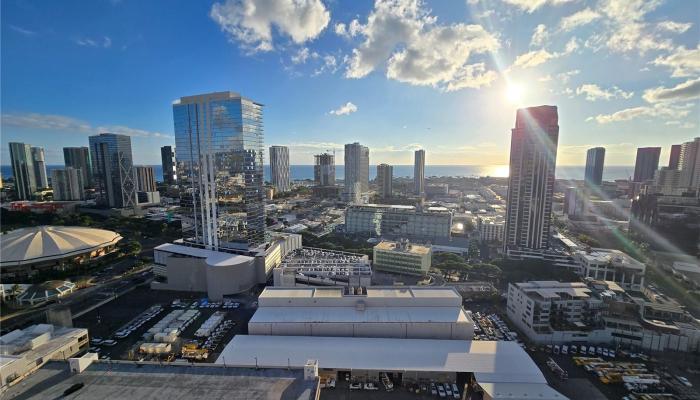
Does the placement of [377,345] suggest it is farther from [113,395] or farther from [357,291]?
[113,395]

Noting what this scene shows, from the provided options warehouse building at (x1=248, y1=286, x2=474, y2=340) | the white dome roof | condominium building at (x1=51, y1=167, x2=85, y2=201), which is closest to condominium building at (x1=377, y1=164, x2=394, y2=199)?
the white dome roof

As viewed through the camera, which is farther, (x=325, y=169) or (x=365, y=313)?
(x=325, y=169)

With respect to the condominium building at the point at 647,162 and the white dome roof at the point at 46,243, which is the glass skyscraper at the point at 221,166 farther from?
the condominium building at the point at 647,162

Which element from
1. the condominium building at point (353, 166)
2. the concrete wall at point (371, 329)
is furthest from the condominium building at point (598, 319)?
the condominium building at point (353, 166)

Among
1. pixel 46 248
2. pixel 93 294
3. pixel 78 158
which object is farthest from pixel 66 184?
pixel 93 294

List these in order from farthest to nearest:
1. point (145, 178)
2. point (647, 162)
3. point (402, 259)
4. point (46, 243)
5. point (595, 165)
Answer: point (595, 165), point (647, 162), point (145, 178), point (46, 243), point (402, 259)

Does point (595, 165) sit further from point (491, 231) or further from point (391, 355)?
point (391, 355)

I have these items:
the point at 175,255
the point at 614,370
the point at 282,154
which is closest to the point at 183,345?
the point at 175,255
